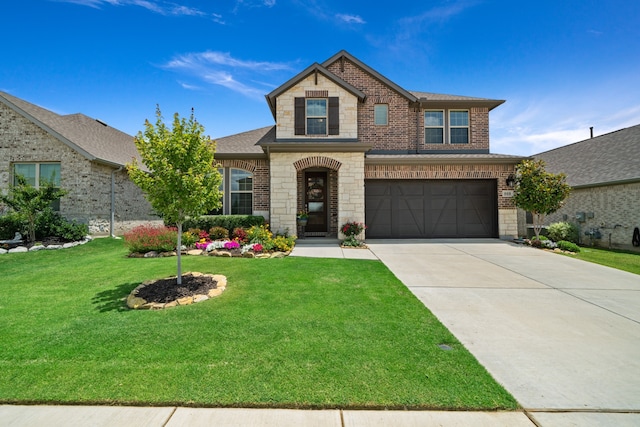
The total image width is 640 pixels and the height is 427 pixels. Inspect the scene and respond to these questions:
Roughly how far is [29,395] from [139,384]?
912 mm

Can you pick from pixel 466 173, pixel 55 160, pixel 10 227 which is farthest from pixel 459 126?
pixel 10 227

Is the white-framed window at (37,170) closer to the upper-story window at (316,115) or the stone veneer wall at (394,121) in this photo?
the upper-story window at (316,115)

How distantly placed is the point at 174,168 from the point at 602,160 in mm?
19243

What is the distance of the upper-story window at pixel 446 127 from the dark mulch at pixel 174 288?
1247cm

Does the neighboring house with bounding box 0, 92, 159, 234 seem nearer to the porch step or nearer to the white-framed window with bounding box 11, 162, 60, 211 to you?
the white-framed window with bounding box 11, 162, 60, 211

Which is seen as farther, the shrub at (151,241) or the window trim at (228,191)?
the window trim at (228,191)

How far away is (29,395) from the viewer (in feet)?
8.18

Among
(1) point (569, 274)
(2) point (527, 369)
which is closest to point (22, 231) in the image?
(2) point (527, 369)

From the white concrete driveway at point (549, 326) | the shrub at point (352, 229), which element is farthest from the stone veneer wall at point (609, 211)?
the shrub at point (352, 229)

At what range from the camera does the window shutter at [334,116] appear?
12.2 m

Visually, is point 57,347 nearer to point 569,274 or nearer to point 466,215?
point 569,274

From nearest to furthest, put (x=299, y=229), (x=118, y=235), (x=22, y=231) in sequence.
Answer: (x=22, y=231) < (x=299, y=229) < (x=118, y=235)

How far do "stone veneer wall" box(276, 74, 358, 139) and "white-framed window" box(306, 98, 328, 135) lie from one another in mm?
333

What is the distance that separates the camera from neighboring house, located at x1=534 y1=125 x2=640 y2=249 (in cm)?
1126
